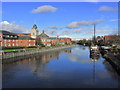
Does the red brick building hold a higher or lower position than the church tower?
lower

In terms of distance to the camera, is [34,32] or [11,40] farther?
[34,32]

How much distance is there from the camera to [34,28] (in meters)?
78.1

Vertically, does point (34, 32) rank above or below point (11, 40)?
above

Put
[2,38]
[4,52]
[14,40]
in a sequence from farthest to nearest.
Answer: [14,40] < [2,38] < [4,52]

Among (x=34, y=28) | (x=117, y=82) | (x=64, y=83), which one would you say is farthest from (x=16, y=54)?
(x=34, y=28)

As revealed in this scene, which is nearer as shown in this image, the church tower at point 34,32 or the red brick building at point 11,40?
the red brick building at point 11,40

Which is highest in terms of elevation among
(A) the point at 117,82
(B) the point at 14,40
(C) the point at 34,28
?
(C) the point at 34,28

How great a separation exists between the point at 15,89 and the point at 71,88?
5.02m

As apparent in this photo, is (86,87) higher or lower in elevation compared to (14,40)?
lower

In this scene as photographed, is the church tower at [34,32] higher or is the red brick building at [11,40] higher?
the church tower at [34,32]

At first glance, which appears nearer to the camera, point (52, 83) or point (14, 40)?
point (52, 83)

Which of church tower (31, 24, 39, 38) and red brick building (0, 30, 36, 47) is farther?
church tower (31, 24, 39, 38)

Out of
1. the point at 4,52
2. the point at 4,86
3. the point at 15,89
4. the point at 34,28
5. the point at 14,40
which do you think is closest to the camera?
the point at 15,89

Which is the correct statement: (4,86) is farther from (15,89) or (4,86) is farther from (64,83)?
(64,83)
